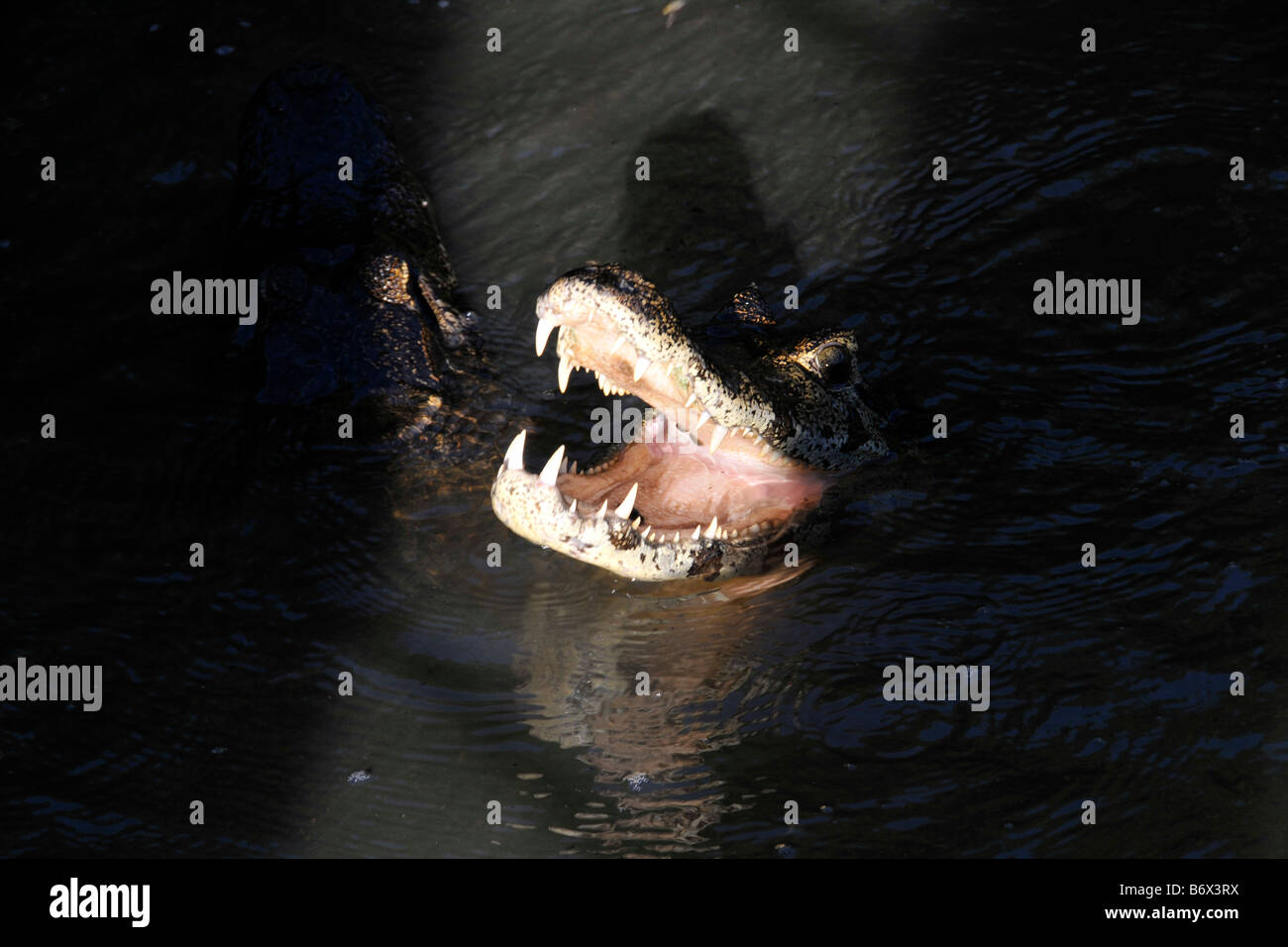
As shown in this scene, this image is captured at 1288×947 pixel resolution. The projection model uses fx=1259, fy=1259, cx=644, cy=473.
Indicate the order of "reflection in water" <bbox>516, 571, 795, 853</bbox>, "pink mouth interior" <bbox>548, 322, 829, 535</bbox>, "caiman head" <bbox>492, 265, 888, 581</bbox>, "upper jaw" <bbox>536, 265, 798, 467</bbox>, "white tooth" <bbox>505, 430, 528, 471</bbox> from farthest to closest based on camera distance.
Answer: "pink mouth interior" <bbox>548, 322, 829, 535</bbox>
"white tooth" <bbox>505, 430, 528, 471</bbox>
"caiman head" <bbox>492, 265, 888, 581</bbox>
"upper jaw" <bbox>536, 265, 798, 467</bbox>
"reflection in water" <bbox>516, 571, 795, 853</bbox>

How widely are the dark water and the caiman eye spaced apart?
416 mm

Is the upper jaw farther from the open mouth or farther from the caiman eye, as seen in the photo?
the caiman eye

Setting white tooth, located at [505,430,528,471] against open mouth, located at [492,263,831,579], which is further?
white tooth, located at [505,430,528,471]

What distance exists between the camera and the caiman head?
459 cm

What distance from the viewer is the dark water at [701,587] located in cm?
434

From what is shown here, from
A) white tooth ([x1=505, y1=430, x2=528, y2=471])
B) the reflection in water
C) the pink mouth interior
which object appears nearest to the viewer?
the reflection in water

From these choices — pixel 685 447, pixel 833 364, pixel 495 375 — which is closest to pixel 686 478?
pixel 685 447

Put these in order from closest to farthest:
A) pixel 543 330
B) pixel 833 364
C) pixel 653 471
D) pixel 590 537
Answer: pixel 543 330 → pixel 590 537 → pixel 653 471 → pixel 833 364

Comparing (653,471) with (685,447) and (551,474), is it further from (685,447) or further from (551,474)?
(551,474)

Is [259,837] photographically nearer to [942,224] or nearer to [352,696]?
[352,696]

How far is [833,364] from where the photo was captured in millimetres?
5715

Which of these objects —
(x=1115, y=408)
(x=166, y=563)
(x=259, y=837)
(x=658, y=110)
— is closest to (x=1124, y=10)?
(x=658, y=110)

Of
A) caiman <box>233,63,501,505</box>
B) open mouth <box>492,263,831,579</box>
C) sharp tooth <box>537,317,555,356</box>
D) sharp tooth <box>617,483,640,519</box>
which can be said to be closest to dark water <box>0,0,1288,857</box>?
caiman <box>233,63,501,505</box>

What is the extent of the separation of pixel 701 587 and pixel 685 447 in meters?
0.60
